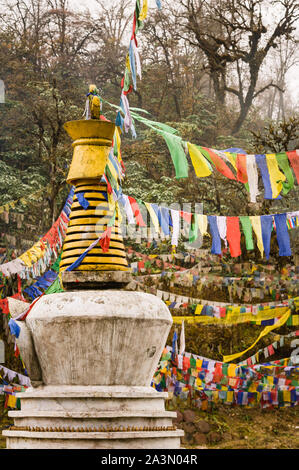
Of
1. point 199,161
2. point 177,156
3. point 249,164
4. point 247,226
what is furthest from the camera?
point 247,226

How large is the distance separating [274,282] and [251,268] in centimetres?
63

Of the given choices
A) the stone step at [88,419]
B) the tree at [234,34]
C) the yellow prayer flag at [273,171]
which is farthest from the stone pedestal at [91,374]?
the tree at [234,34]

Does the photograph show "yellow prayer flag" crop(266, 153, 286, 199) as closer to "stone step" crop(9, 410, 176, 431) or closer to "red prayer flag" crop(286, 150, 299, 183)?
"red prayer flag" crop(286, 150, 299, 183)

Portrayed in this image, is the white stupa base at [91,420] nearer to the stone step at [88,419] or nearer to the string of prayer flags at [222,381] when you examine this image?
the stone step at [88,419]

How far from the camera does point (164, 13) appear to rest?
24828 mm

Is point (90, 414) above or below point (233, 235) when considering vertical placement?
below

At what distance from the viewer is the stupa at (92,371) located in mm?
4727

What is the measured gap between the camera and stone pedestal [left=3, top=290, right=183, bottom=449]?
4.73 m

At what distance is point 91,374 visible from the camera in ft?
16.0

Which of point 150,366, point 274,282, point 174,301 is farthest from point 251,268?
point 150,366

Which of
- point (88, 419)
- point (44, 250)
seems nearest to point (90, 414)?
point (88, 419)

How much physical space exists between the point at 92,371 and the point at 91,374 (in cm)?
Answer: 3

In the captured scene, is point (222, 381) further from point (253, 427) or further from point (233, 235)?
point (233, 235)
